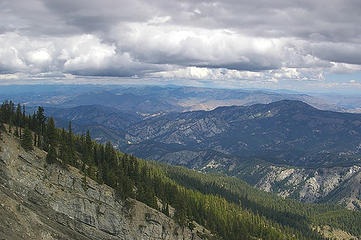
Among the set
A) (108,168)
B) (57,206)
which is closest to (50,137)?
(108,168)

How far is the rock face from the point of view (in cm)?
7544

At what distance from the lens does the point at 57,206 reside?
89.6m

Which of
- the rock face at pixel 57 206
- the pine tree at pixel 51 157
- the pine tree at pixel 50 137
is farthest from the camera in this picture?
the pine tree at pixel 50 137

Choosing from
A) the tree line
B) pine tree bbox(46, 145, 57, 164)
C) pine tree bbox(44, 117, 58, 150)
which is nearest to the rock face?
pine tree bbox(46, 145, 57, 164)

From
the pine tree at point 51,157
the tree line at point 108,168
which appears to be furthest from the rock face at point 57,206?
the tree line at point 108,168

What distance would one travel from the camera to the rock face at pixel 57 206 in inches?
2970

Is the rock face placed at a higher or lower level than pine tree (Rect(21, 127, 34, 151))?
lower

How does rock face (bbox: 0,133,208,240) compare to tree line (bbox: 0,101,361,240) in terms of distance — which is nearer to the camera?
rock face (bbox: 0,133,208,240)

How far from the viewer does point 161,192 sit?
141 m

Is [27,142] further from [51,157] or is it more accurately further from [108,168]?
[108,168]

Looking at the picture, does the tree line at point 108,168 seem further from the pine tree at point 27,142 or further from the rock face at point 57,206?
the rock face at point 57,206

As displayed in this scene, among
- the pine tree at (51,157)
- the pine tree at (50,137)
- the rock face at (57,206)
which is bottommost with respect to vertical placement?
the rock face at (57,206)

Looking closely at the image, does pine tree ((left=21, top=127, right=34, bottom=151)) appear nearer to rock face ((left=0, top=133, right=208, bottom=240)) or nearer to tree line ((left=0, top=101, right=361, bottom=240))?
tree line ((left=0, top=101, right=361, bottom=240))

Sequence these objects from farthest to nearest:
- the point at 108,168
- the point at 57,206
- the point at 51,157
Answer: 1. the point at 108,168
2. the point at 51,157
3. the point at 57,206
